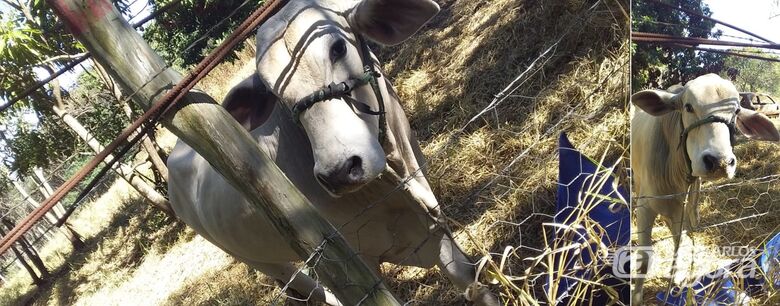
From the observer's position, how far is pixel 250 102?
2.94m

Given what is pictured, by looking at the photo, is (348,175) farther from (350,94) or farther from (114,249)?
(114,249)

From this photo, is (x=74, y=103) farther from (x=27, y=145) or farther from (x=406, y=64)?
(x=406, y=64)

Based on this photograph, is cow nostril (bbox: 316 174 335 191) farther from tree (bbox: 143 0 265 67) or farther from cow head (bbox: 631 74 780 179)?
tree (bbox: 143 0 265 67)

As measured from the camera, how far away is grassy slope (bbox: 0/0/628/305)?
4.09m

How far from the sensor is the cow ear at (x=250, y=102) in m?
2.89

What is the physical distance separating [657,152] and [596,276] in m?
0.84

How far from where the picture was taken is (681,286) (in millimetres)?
1972

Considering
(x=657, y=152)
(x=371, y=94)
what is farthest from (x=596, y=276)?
(x=371, y=94)

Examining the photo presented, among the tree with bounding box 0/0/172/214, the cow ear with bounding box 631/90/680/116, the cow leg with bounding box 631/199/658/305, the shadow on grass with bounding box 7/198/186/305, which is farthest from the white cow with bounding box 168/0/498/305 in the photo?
the shadow on grass with bounding box 7/198/186/305

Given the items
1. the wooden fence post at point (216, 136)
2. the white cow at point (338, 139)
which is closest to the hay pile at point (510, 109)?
the white cow at point (338, 139)

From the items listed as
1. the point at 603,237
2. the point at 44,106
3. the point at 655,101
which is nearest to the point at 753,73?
the point at 655,101

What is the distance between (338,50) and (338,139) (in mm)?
466

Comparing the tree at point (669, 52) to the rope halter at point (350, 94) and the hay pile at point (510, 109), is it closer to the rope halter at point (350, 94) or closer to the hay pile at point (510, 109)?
the hay pile at point (510, 109)

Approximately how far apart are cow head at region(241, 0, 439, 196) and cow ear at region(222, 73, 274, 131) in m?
0.30
